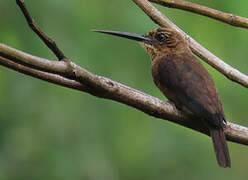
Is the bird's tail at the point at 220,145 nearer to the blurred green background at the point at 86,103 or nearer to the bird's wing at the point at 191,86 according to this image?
the bird's wing at the point at 191,86

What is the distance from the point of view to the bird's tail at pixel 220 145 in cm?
317

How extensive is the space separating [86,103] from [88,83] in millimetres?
1514

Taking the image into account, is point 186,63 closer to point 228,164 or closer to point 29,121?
point 228,164

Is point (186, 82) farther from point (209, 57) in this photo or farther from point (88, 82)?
point (88, 82)

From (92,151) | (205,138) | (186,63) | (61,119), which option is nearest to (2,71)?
(61,119)

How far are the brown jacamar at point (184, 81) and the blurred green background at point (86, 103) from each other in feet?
0.44

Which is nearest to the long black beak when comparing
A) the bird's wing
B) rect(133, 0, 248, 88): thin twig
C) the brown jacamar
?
the brown jacamar

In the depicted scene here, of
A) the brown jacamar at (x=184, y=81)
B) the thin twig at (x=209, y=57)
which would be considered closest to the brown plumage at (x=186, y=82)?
the brown jacamar at (x=184, y=81)

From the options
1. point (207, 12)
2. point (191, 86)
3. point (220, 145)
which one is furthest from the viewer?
point (191, 86)

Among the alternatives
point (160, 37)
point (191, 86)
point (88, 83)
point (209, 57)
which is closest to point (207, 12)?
point (209, 57)

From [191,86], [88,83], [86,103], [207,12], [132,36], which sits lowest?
[86,103]

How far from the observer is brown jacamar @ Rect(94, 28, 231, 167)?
3266 mm

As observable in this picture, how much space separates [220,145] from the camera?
322 centimetres

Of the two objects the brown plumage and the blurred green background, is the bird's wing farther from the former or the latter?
the blurred green background
